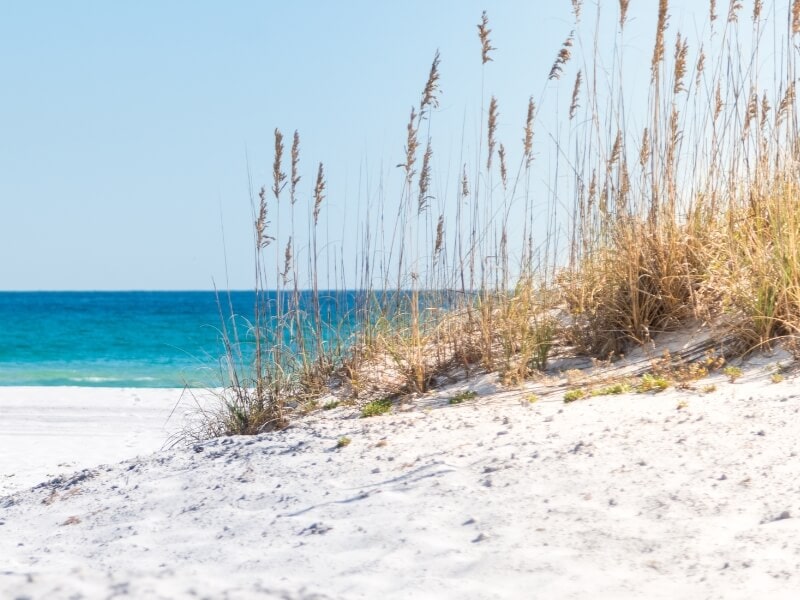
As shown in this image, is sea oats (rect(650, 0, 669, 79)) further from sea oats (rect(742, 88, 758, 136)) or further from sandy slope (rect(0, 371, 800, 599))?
sandy slope (rect(0, 371, 800, 599))

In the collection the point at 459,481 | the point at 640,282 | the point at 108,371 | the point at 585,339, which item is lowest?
the point at 108,371

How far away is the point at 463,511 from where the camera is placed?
8.66ft

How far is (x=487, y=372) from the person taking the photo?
439 centimetres

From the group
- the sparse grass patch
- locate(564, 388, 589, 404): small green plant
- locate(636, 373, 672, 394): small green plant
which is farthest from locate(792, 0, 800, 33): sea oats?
locate(564, 388, 589, 404): small green plant

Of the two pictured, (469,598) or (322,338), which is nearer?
(469,598)

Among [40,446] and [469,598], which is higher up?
[469,598]

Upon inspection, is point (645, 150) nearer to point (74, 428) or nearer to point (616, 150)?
point (616, 150)

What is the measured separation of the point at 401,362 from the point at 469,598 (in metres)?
2.52

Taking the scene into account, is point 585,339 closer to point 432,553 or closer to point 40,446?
point 432,553

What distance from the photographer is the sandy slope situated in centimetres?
222

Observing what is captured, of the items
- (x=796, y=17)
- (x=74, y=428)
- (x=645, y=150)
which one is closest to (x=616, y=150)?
(x=645, y=150)

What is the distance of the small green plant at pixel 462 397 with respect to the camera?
3.97m

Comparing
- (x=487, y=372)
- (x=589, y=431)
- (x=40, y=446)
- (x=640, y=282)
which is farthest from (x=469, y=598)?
(x=40, y=446)

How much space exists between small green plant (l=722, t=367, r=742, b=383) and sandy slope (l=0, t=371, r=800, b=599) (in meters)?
0.06
